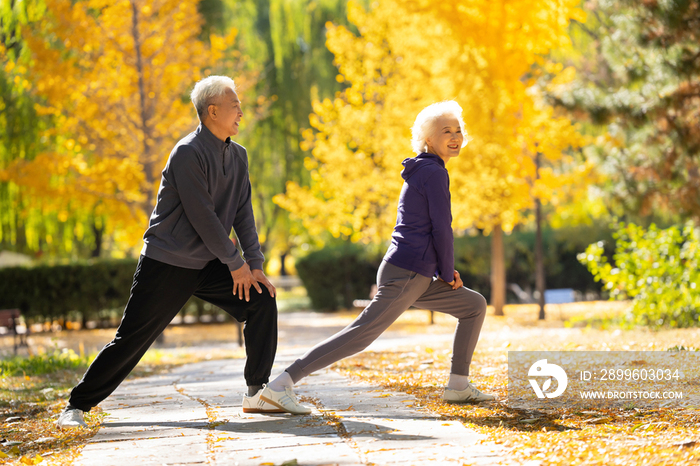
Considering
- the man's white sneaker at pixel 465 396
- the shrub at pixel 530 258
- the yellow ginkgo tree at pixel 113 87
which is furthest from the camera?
the shrub at pixel 530 258

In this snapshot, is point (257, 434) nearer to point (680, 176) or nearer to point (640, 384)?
point (640, 384)

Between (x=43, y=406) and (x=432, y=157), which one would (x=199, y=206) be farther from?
(x=43, y=406)

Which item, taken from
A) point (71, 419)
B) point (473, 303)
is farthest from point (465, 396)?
point (71, 419)

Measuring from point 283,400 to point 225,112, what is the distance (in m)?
1.54

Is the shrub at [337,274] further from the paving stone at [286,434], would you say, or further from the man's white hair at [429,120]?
the man's white hair at [429,120]

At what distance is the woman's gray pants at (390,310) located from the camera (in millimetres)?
3617

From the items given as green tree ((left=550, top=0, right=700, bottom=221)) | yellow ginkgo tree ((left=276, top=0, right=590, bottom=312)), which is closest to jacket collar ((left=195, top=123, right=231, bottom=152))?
green tree ((left=550, top=0, right=700, bottom=221))

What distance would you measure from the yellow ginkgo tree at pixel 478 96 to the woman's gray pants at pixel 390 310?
771cm

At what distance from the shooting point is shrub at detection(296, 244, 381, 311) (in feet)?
58.2

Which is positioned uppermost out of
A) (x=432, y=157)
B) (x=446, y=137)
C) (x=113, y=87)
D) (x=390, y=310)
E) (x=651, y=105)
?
(x=113, y=87)

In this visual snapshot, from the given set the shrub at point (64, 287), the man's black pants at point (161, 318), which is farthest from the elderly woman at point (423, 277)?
the shrub at point (64, 287)

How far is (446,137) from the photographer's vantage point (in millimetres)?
3814

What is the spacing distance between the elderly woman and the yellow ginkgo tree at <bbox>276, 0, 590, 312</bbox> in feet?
24.7

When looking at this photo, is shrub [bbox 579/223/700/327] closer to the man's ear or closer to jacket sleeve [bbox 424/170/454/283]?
jacket sleeve [bbox 424/170/454/283]
